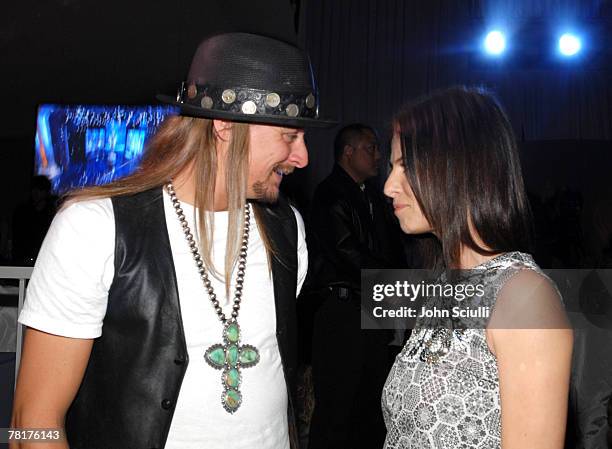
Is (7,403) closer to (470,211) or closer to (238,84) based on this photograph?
(238,84)

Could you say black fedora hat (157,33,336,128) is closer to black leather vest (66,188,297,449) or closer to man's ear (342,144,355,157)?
black leather vest (66,188,297,449)

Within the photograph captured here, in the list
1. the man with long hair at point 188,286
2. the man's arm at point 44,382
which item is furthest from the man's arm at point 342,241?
the man's arm at point 44,382

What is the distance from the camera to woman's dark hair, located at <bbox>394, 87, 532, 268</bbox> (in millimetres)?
1507

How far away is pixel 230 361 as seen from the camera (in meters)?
1.54

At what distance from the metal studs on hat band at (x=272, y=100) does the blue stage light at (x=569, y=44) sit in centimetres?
776

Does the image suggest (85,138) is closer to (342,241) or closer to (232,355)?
(342,241)

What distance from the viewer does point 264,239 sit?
175 centimetres

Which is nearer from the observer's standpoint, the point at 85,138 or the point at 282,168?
the point at 282,168

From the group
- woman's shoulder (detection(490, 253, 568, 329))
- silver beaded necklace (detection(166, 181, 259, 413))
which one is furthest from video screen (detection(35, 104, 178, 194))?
woman's shoulder (detection(490, 253, 568, 329))

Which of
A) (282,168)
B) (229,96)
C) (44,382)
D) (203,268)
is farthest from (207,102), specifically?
(44,382)

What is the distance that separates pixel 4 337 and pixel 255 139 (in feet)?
7.00

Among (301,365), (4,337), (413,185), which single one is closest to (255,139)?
(413,185)

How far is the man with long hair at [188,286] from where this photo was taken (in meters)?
1.39

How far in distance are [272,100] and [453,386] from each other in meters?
0.80
